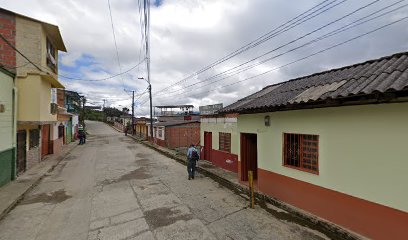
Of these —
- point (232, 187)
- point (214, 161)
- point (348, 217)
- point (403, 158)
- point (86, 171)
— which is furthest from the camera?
point (214, 161)

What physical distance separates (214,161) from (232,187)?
444 centimetres

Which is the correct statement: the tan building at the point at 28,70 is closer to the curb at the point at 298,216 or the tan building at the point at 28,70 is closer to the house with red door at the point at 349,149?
the curb at the point at 298,216

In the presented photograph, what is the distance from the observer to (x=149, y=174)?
12.1 m

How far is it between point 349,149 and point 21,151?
14.5 m

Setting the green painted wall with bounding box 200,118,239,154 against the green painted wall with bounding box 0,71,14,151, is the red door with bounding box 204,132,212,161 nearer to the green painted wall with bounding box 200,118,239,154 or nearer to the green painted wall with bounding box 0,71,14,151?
the green painted wall with bounding box 200,118,239,154

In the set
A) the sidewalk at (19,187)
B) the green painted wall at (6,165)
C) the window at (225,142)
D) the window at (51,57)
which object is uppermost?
the window at (51,57)

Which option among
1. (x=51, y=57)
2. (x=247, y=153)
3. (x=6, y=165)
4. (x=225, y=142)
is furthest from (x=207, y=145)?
(x=51, y=57)

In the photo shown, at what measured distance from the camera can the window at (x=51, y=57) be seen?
14288 millimetres

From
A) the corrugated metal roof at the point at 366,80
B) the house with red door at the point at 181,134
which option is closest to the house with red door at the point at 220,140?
the corrugated metal roof at the point at 366,80

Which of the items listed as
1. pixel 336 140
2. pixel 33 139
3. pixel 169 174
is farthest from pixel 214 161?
pixel 33 139

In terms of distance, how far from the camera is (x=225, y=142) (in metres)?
13.0

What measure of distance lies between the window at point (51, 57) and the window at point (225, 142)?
11587mm

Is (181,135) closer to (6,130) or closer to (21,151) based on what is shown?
(21,151)

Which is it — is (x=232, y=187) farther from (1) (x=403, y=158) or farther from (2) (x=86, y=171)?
(2) (x=86, y=171)
